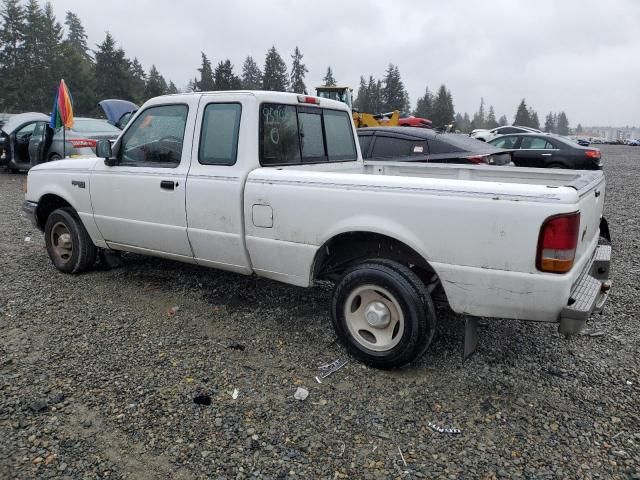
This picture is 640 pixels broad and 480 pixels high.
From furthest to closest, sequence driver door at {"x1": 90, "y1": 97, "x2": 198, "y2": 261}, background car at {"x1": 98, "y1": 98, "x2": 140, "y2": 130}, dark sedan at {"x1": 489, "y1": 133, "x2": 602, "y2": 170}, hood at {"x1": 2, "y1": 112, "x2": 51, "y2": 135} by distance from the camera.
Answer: background car at {"x1": 98, "y1": 98, "x2": 140, "y2": 130}
hood at {"x1": 2, "y1": 112, "x2": 51, "y2": 135}
dark sedan at {"x1": 489, "y1": 133, "x2": 602, "y2": 170}
driver door at {"x1": 90, "y1": 97, "x2": 198, "y2": 261}

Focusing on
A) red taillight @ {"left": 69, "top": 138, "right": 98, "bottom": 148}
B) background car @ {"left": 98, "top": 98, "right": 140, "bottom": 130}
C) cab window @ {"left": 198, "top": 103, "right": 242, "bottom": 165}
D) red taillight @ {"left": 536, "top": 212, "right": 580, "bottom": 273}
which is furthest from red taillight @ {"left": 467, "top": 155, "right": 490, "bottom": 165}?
background car @ {"left": 98, "top": 98, "right": 140, "bottom": 130}

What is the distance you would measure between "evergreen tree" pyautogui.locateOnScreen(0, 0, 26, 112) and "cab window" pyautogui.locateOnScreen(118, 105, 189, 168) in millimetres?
54479

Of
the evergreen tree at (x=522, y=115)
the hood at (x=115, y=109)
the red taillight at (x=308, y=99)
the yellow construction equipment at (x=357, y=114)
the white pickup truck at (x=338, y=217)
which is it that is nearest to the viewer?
the white pickup truck at (x=338, y=217)

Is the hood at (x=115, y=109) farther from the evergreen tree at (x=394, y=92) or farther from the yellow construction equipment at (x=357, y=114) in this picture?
the evergreen tree at (x=394, y=92)

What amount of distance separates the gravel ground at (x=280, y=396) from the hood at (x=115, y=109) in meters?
13.0

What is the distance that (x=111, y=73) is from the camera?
53.8 metres

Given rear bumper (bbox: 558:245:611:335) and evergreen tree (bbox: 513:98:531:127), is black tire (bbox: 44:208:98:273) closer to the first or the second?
rear bumper (bbox: 558:245:611:335)

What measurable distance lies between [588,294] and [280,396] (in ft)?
6.74

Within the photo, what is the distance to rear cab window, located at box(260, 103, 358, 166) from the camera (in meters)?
3.94

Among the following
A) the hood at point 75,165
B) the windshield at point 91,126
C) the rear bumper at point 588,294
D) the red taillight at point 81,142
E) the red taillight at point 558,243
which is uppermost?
the windshield at point 91,126

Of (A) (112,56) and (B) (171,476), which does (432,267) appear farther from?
(A) (112,56)

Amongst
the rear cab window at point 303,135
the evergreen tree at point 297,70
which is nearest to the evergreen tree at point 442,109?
the evergreen tree at point 297,70

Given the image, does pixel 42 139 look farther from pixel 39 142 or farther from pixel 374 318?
pixel 374 318

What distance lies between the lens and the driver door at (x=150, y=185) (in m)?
4.13
